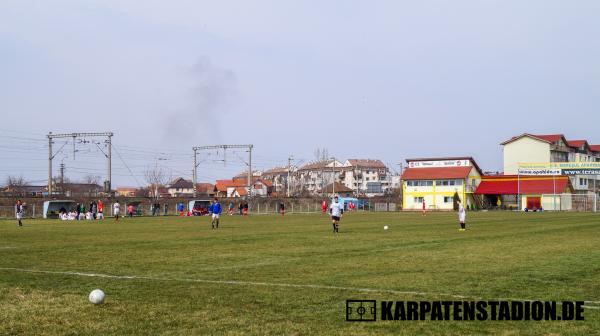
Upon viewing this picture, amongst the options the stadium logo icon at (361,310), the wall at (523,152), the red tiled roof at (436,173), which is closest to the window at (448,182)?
the red tiled roof at (436,173)

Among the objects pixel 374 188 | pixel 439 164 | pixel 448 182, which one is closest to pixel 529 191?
pixel 448 182

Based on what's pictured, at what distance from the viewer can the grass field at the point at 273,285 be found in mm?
9500

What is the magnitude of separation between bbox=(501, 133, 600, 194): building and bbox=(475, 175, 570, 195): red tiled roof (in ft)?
28.2

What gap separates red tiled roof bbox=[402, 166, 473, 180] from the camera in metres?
110

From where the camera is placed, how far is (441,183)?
112 meters

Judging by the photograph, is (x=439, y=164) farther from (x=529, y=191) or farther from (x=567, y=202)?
(x=567, y=202)

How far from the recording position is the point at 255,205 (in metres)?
107

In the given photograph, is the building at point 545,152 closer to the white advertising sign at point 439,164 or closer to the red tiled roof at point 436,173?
the white advertising sign at point 439,164

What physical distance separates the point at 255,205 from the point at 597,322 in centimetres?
9845

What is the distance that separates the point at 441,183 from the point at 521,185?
13.0m

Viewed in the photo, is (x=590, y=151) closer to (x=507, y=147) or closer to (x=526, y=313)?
(x=507, y=147)

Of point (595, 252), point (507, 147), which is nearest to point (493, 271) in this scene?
point (595, 252)

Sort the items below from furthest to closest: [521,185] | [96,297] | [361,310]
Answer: [521,185], [96,297], [361,310]

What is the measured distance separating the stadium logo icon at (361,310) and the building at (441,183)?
3953 inches
